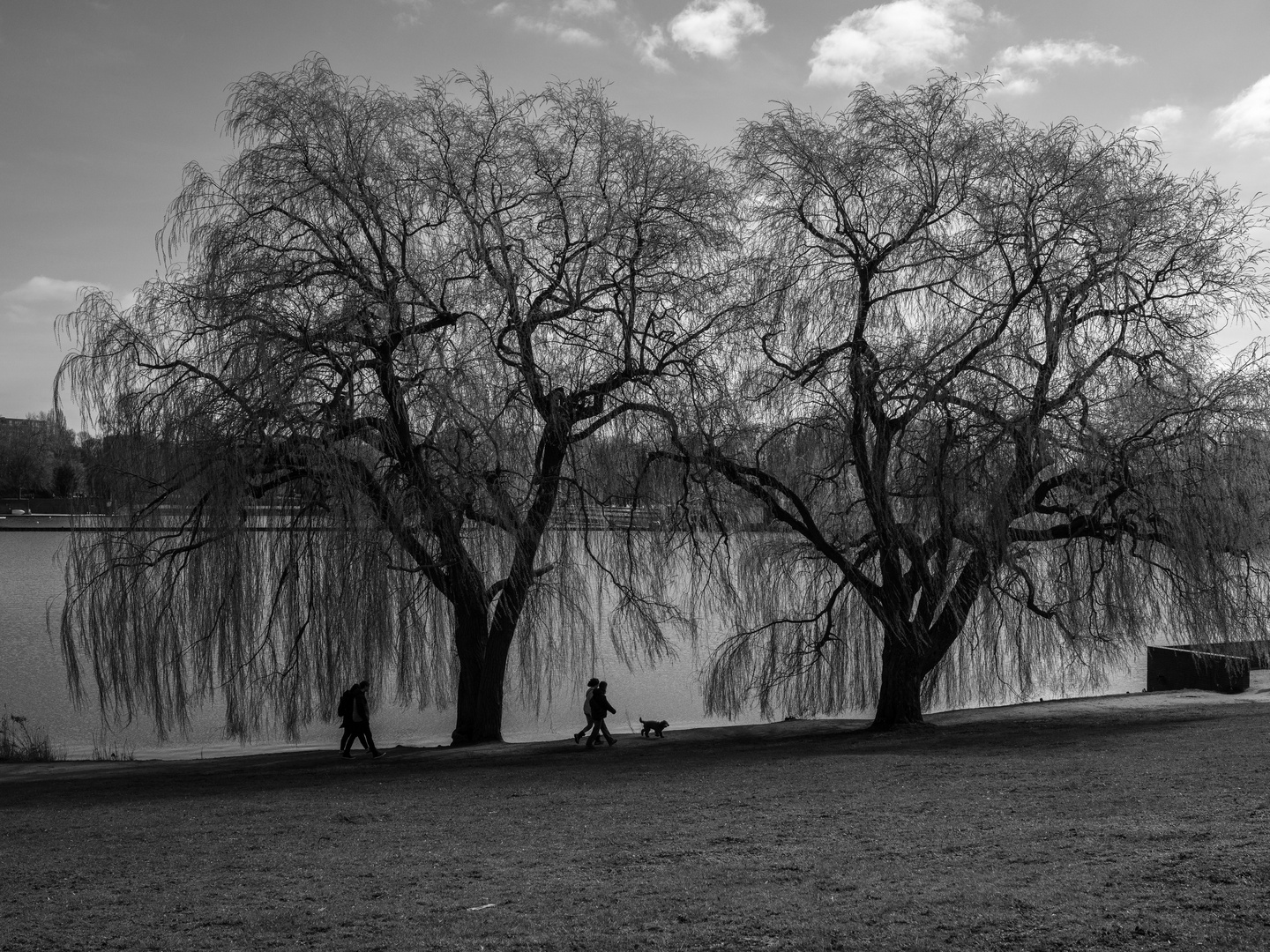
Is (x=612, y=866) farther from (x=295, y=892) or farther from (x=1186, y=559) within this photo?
(x=1186, y=559)

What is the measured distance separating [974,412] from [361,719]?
28.9 ft

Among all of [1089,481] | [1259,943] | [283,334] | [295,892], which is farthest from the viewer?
[1089,481]

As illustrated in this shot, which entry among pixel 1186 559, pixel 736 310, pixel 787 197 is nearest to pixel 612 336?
pixel 736 310

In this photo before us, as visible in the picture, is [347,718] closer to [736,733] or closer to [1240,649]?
[736,733]

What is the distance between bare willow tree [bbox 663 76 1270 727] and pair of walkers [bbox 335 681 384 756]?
496cm

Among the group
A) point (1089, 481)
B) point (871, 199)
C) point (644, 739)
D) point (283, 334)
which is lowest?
point (644, 739)

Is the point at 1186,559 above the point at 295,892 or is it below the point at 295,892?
above

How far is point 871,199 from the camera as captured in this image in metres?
15.8

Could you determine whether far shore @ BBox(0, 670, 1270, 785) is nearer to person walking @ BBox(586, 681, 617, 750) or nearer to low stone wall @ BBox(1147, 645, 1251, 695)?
low stone wall @ BBox(1147, 645, 1251, 695)

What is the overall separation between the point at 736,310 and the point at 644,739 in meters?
6.26

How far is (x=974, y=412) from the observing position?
1485 centimetres

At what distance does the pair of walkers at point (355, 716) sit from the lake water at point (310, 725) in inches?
38.4

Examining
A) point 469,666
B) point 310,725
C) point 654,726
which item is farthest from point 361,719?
point 310,725

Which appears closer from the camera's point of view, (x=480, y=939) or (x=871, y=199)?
(x=480, y=939)
